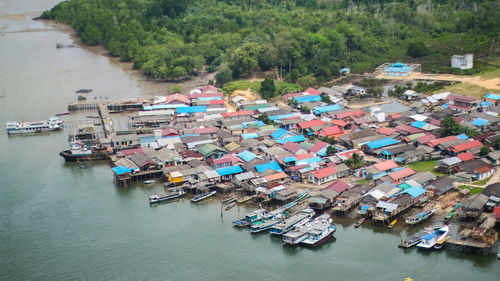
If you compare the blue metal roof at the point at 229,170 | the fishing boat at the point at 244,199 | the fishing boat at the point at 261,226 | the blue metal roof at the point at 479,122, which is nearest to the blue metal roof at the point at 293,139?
the blue metal roof at the point at 229,170

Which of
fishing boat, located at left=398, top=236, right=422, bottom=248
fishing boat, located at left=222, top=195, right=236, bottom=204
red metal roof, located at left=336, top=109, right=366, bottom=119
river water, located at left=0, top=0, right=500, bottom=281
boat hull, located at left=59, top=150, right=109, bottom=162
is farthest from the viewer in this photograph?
red metal roof, located at left=336, top=109, right=366, bottom=119

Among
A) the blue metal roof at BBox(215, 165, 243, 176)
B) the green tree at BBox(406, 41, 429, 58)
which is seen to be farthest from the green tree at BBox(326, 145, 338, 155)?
the green tree at BBox(406, 41, 429, 58)

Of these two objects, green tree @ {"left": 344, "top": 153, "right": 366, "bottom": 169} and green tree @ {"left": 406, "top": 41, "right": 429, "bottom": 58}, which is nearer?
green tree @ {"left": 344, "top": 153, "right": 366, "bottom": 169}

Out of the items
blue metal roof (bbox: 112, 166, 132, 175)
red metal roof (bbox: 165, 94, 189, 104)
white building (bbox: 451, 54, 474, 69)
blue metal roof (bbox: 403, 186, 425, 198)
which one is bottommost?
blue metal roof (bbox: 403, 186, 425, 198)

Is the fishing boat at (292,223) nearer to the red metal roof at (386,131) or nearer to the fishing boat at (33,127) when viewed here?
the red metal roof at (386,131)

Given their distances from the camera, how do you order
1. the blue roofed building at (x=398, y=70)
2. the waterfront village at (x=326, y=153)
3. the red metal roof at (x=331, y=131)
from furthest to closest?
1. the blue roofed building at (x=398, y=70)
2. the red metal roof at (x=331, y=131)
3. the waterfront village at (x=326, y=153)

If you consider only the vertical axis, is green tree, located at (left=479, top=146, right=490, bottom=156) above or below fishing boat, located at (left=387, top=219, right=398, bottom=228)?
above

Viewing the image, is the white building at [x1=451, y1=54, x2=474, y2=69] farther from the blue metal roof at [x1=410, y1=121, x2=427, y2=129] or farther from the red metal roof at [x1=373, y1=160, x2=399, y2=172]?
the red metal roof at [x1=373, y1=160, x2=399, y2=172]
